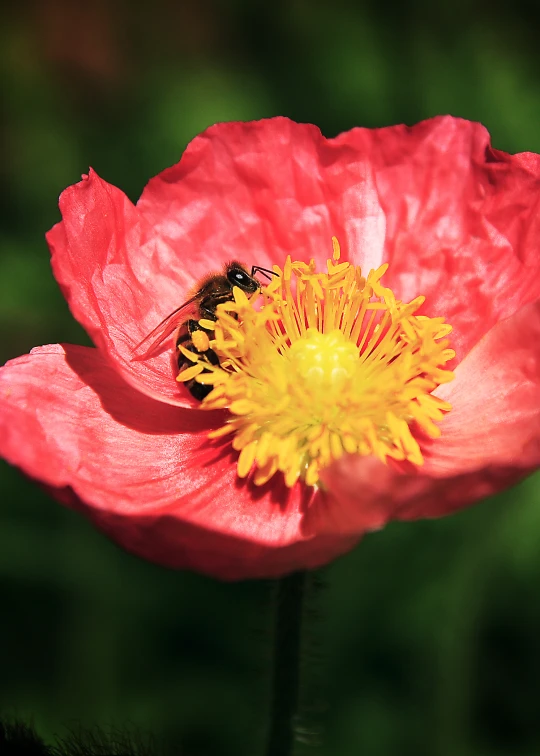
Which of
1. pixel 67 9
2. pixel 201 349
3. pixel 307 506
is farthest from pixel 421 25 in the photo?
pixel 307 506

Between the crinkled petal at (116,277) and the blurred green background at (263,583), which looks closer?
the crinkled petal at (116,277)

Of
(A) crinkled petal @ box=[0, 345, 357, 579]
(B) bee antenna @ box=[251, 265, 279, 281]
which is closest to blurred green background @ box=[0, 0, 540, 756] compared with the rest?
(A) crinkled petal @ box=[0, 345, 357, 579]

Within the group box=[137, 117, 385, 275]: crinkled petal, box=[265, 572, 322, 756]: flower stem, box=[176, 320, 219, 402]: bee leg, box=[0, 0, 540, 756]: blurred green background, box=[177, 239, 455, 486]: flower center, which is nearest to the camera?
box=[265, 572, 322, 756]: flower stem

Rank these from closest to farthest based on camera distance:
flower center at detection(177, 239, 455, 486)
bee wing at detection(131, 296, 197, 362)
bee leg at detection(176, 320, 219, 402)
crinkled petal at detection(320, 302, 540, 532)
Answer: crinkled petal at detection(320, 302, 540, 532) → flower center at detection(177, 239, 455, 486) → bee leg at detection(176, 320, 219, 402) → bee wing at detection(131, 296, 197, 362)

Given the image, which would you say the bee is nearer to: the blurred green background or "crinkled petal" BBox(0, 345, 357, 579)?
"crinkled petal" BBox(0, 345, 357, 579)

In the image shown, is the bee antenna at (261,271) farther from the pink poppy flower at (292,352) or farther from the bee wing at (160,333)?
the bee wing at (160,333)

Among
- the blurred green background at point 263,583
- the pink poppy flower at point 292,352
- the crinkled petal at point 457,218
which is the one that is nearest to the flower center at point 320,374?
the pink poppy flower at point 292,352

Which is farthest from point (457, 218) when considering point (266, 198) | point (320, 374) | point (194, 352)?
point (194, 352)

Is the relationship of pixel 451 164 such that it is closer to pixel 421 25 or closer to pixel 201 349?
pixel 201 349
